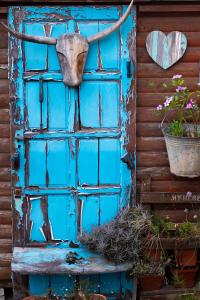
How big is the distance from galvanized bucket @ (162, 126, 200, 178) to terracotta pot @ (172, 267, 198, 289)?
0.98 m

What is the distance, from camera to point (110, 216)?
16.8ft

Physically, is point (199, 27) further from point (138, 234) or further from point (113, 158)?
point (138, 234)

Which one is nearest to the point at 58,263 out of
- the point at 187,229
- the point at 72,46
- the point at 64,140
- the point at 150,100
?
the point at 64,140

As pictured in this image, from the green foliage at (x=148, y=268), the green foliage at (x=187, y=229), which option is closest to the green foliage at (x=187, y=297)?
the green foliage at (x=148, y=268)

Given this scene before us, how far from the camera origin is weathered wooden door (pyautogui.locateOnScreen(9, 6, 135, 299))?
485 cm

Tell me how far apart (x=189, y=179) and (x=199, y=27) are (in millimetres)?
1471

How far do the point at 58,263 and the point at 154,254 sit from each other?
92cm

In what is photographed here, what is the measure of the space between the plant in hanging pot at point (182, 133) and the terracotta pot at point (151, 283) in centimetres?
107

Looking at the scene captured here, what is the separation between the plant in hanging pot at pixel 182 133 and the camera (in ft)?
15.4

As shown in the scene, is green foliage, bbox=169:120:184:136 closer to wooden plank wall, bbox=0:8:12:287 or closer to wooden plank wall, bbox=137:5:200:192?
wooden plank wall, bbox=137:5:200:192

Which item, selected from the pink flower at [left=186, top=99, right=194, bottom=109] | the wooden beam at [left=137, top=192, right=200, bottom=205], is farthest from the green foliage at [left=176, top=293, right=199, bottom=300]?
the pink flower at [left=186, top=99, right=194, bottom=109]

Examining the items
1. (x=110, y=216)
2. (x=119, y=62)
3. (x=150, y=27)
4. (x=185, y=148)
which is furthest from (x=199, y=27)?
(x=110, y=216)

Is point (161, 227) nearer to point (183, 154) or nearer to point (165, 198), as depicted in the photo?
point (165, 198)

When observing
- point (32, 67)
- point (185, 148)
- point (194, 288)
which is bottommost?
point (194, 288)
